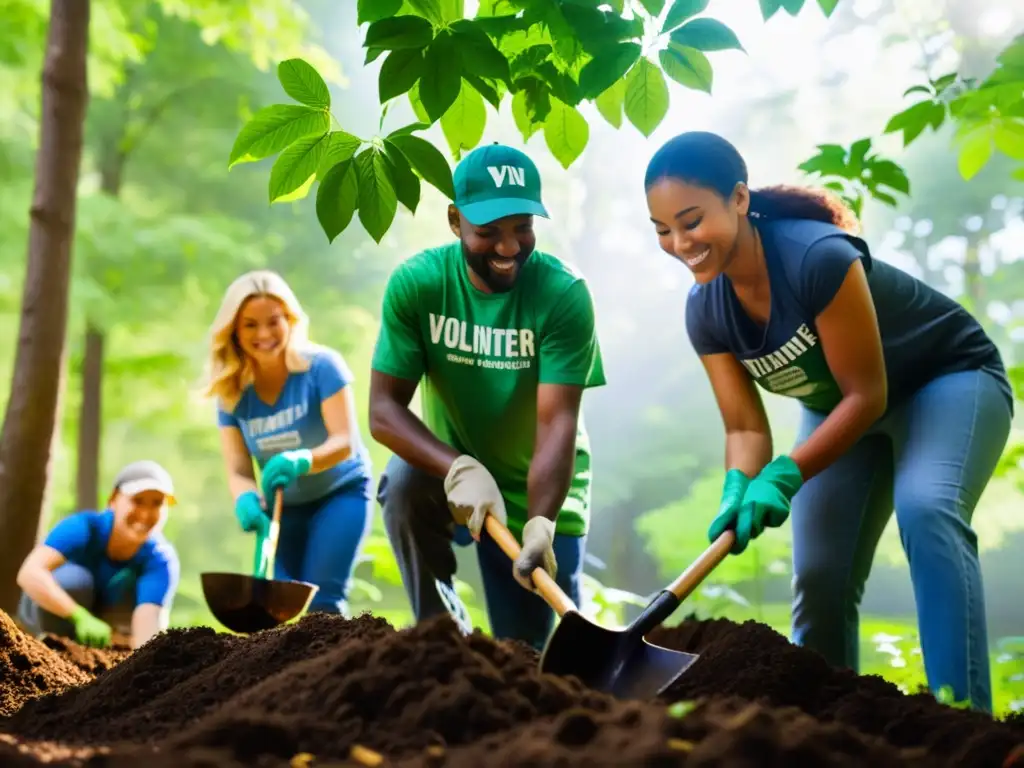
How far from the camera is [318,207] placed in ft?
4.91

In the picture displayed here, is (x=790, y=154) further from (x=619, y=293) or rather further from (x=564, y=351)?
(x=564, y=351)

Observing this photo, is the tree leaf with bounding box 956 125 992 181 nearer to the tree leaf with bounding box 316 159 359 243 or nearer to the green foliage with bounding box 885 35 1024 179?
the green foliage with bounding box 885 35 1024 179

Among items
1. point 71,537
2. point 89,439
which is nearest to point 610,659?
point 71,537

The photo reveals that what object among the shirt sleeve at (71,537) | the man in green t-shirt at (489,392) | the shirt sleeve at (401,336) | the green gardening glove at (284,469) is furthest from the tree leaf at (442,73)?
the shirt sleeve at (71,537)

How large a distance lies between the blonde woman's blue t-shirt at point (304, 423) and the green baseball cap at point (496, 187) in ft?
3.67

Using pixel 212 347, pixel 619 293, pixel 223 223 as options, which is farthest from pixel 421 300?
pixel 619 293

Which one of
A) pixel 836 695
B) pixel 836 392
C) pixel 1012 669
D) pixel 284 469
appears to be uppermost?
pixel 836 392

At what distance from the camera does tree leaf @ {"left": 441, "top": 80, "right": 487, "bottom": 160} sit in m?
1.75

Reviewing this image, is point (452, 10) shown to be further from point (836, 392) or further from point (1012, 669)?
point (1012, 669)

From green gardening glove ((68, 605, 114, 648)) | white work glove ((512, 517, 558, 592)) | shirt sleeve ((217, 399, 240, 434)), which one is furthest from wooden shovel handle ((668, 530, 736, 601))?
green gardening glove ((68, 605, 114, 648))

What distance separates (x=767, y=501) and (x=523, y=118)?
0.92 m

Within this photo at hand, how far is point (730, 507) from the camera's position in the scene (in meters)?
1.98

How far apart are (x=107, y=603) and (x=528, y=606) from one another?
1.99 m

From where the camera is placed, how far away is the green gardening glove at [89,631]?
3254 mm
